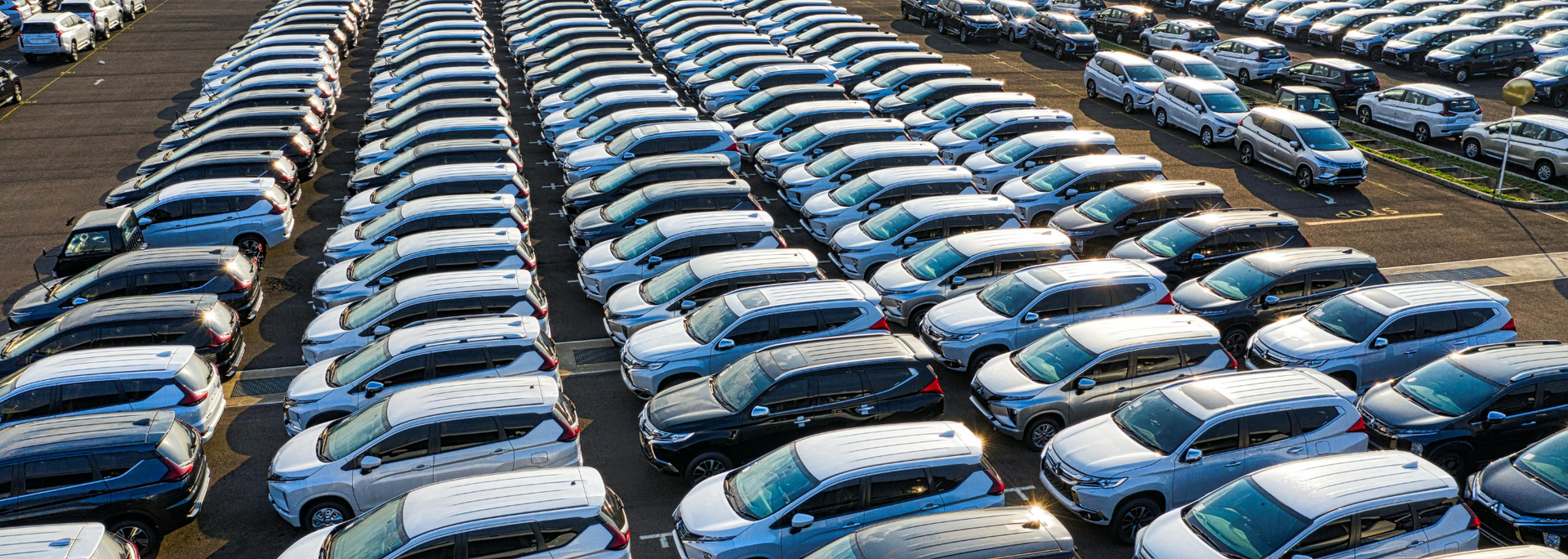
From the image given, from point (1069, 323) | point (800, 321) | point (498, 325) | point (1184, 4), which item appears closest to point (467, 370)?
point (498, 325)

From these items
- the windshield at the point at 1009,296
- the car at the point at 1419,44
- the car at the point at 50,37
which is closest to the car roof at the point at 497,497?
the windshield at the point at 1009,296

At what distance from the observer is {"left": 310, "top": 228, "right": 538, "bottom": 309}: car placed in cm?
1733

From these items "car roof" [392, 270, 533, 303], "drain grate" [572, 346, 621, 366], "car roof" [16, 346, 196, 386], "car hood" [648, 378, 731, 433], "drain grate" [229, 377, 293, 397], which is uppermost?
"car roof" [392, 270, 533, 303]

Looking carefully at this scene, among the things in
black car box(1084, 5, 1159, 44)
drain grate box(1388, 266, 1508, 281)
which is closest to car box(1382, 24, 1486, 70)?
black car box(1084, 5, 1159, 44)

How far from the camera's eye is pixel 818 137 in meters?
24.2

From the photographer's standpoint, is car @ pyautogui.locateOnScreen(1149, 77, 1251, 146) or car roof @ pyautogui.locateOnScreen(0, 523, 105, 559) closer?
car roof @ pyautogui.locateOnScreen(0, 523, 105, 559)

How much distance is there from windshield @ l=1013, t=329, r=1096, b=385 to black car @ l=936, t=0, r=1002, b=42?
96.5ft

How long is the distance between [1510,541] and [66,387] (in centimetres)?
1722

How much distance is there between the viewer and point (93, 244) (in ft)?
62.6

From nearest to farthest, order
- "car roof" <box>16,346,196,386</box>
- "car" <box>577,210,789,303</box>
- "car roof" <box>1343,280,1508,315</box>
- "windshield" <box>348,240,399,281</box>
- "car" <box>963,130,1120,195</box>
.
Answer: "car roof" <box>16,346,196,386</box> → "car roof" <box>1343,280,1508,315</box> → "windshield" <box>348,240,399,281</box> → "car" <box>577,210,789,303</box> → "car" <box>963,130,1120,195</box>

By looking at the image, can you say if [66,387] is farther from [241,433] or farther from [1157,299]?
[1157,299]

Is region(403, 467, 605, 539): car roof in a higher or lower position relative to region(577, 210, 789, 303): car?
higher

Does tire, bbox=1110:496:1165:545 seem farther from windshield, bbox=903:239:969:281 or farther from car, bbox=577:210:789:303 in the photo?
car, bbox=577:210:789:303

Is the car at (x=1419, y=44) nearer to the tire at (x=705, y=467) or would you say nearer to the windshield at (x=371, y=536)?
the tire at (x=705, y=467)
